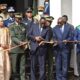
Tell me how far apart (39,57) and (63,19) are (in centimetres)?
141

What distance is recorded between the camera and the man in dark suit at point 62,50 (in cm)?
1642

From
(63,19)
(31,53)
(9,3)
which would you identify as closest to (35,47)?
(31,53)

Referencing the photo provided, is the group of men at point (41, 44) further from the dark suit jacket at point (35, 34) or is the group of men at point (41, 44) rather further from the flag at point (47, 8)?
the flag at point (47, 8)

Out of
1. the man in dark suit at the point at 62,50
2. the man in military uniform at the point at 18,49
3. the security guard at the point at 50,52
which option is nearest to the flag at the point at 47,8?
the security guard at the point at 50,52

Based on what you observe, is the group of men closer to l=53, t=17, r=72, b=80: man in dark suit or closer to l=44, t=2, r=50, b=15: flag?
l=53, t=17, r=72, b=80: man in dark suit

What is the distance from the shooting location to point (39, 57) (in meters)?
16.3

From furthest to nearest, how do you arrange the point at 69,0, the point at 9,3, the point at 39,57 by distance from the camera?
1. the point at 9,3
2. the point at 69,0
3. the point at 39,57

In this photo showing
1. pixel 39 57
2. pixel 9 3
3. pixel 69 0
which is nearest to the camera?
pixel 39 57

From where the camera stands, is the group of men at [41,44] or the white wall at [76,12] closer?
the group of men at [41,44]

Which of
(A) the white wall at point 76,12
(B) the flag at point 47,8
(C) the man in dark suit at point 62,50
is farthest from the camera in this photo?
(B) the flag at point 47,8

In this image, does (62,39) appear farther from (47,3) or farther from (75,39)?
(47,3)

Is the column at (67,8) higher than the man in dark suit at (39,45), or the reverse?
the column at (67,8)

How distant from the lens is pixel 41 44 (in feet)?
53.3

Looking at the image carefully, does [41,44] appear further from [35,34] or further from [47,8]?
[47,8]
